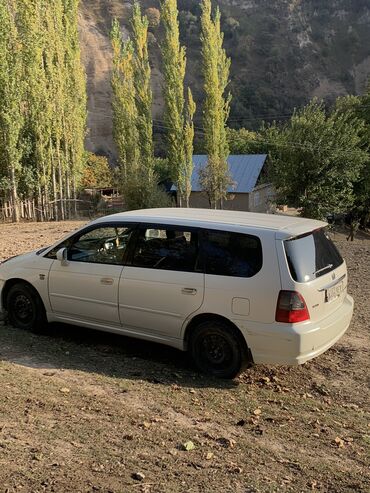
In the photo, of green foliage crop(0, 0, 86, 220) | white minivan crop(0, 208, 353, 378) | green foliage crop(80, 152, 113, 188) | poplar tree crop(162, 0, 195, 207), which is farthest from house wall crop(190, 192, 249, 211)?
white minivan crop(0, 208, 353, 378)

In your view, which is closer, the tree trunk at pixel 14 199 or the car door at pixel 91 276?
the car door at pixel 91 276

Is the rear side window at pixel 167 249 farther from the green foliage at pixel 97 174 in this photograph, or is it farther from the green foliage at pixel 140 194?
the green foliage at pixel 97 174

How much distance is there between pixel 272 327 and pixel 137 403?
1487mm

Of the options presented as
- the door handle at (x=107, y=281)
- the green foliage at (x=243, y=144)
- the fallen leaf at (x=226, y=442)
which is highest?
the green foliage at (x=243, y=144)

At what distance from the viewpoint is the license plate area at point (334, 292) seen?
5070 millimetres

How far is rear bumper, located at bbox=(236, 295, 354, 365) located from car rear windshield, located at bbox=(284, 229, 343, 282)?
495mm

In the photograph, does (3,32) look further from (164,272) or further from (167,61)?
(164,272)

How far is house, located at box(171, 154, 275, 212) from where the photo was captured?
40.0m

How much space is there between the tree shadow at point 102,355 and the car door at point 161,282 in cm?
40

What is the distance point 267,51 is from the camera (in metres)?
93.2

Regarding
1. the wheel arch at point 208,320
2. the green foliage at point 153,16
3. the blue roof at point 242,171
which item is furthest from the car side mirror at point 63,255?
the green foliage at point 153,16

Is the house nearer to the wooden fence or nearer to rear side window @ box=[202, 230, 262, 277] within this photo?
the wooden fence

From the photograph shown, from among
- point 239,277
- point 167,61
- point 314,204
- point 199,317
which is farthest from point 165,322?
point 167,61

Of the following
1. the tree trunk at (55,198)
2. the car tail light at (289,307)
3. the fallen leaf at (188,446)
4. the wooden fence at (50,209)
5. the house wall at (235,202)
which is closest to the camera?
the fallen leaf at (188,446)
